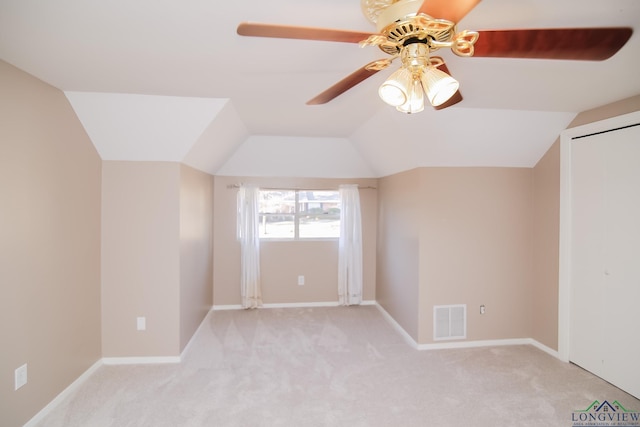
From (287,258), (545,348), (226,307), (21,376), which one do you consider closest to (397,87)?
(21,376)

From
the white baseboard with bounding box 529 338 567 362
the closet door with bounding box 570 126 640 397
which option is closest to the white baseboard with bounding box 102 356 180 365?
the white baseboard with bounding box 529 338 567 362

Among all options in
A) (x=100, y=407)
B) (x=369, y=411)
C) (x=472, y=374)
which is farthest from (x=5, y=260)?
(x=472, y=374)

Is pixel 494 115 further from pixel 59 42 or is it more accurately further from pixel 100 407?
pixel 100 407

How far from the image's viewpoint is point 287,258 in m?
4.75

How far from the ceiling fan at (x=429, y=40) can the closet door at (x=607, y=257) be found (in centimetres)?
191

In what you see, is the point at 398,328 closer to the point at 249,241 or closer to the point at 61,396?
the point at 249,241

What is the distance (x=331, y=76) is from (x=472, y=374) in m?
2.66

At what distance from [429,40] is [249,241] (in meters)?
3.82

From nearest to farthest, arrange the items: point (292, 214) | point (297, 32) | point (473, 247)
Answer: point (297, 32)
point (473, 247)
point (292, 214)

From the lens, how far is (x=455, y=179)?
3.39m

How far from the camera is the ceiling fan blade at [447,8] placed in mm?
871

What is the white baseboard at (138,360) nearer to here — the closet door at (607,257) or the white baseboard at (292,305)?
the white baseboard at (292,305)

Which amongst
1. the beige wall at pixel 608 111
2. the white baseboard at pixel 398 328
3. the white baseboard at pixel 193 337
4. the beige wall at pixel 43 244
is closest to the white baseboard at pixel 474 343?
the white baseboard at pixel 398 328

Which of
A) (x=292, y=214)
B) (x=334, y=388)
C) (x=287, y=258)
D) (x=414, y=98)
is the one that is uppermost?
(x=414, y=98)
